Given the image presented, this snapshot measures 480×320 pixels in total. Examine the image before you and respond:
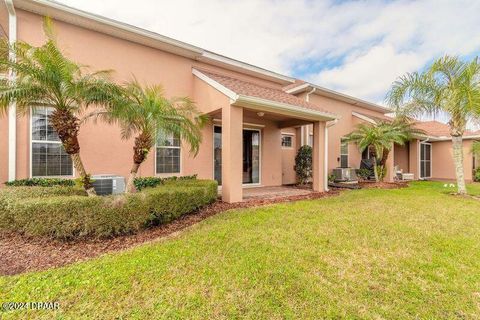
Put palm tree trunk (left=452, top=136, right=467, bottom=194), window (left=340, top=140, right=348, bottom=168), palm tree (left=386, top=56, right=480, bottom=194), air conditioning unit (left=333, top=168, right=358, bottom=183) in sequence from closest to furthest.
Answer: palm tree (left=386, top=56, right=480, bottom=194) → palm tree trunk (left=452, top=136, right=467, bottom=194) → air conditioning unit (left=333, top=168, right=358, bottom=183) → window (left=340, top=140, right=348, bottom=168)

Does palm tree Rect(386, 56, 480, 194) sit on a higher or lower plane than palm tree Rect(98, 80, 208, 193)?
higher

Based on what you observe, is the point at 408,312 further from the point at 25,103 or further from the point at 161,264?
the point at 25,103

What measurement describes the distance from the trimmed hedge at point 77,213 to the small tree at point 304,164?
872 cm

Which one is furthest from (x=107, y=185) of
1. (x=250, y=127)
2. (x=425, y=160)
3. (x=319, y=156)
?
(x=425, y=160)

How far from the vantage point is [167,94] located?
31.1 ft

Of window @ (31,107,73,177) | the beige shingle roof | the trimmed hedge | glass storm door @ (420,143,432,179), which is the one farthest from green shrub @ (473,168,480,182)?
window @ (31,107,73,177)

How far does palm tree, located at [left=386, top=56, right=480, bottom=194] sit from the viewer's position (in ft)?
29.5

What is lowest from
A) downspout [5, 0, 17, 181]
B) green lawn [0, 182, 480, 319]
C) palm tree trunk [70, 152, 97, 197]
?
green lawn [0, 182, 480, 319]

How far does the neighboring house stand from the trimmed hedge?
1736mm

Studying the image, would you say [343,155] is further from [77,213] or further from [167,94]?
[77,213]

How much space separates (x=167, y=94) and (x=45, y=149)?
15.4ft

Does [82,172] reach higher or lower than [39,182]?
higher

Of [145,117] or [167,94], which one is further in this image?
[167,94]

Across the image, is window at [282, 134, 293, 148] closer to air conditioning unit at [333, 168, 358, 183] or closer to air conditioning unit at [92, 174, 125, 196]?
air conditioning unit at [333, 168, 358, 183]
